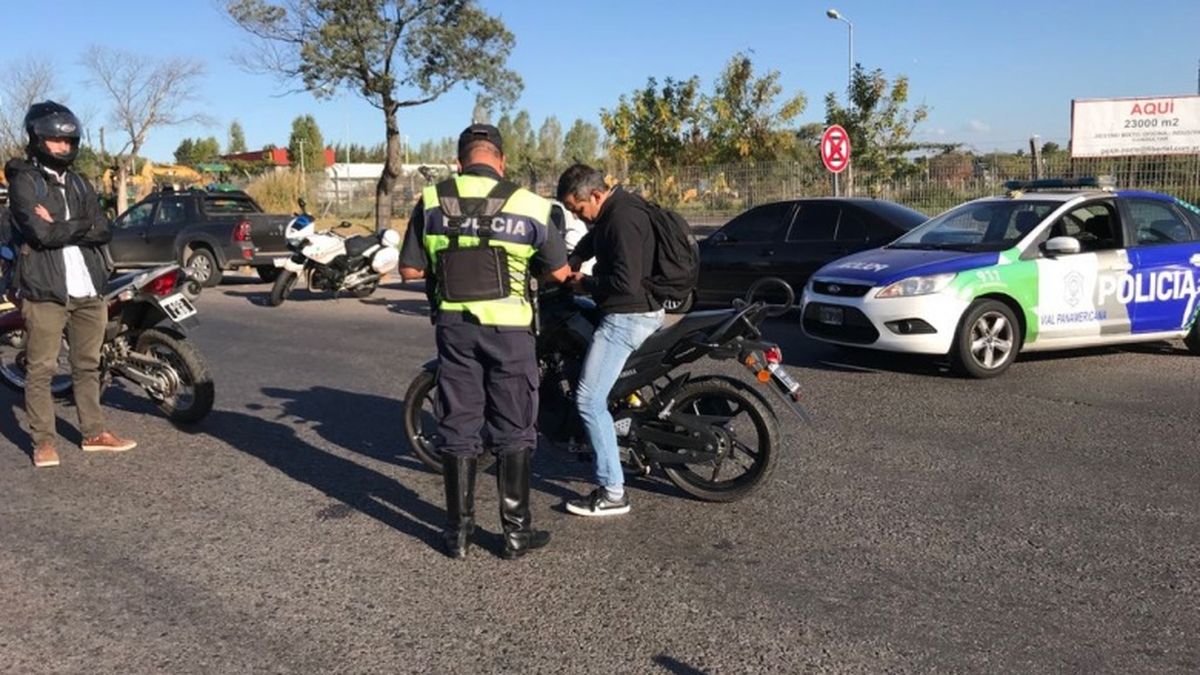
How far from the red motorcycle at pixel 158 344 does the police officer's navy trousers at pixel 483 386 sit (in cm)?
293

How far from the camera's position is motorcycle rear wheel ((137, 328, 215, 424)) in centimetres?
647

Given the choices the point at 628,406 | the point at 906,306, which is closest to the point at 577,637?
the point at 628,406

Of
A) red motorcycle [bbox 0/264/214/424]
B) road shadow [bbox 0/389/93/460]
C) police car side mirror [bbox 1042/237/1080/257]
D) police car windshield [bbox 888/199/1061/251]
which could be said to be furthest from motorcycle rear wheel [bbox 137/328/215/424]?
police car side mirror [bbox 1042/237/1080/257]

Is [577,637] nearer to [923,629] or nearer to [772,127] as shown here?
[923,629]

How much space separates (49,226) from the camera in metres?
5.58

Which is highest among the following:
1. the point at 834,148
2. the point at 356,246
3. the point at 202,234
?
the point at 834,148

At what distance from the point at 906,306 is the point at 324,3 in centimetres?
2006

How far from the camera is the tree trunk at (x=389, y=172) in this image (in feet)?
82.6

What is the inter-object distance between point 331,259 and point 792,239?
21.8ft

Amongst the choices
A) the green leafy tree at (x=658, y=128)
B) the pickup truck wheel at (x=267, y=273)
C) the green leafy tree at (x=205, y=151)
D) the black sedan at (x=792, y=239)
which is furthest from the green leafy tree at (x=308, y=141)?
the black sedan at (x=792, y=239)

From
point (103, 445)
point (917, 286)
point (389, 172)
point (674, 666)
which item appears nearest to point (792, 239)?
point (917, 286)

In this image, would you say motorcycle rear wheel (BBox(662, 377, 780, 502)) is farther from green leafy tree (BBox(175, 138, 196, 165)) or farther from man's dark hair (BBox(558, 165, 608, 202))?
green leafy tree (BBox(175, 138, 196, 165))

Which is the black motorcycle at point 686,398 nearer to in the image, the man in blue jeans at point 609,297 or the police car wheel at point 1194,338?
the man in blue jeans at point 609,297

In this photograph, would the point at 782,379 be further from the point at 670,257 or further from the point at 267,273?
the point at 267,273
